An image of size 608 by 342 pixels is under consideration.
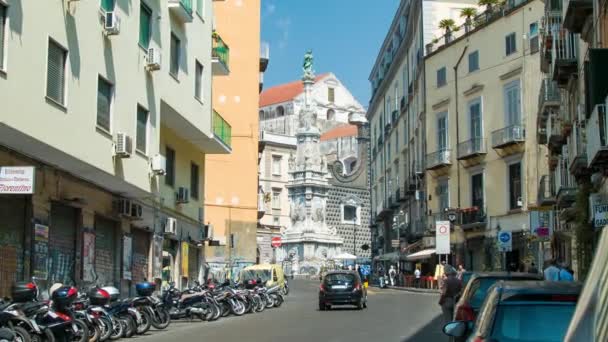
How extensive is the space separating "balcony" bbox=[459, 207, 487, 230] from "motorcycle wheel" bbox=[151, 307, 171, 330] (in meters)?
29.1

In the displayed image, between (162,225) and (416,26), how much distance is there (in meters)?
34.4

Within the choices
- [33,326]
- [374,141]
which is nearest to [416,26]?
[374,141]

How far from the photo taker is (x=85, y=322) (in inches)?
639

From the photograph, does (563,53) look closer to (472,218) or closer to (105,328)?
(472,218)

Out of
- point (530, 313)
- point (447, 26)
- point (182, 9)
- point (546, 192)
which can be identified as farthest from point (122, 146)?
point (447, 26)

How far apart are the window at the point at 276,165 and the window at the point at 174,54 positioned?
84.1 m

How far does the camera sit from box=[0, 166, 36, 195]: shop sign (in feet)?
50.8

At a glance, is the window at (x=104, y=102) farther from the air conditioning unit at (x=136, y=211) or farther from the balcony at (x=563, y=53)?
the balcony at (x=563, y=53)

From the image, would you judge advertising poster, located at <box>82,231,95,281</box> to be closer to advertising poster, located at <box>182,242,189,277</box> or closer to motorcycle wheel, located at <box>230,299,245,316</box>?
motorcycle wheel, located at <box>230,299,245,316</box>

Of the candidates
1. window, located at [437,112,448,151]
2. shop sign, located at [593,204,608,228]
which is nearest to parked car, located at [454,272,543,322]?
shop sign, located at [593,204,608,228]

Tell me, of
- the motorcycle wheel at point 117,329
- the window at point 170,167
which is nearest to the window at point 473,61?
the window at point 170,167

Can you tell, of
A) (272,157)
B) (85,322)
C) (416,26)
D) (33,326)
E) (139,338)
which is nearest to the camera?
(33,326)

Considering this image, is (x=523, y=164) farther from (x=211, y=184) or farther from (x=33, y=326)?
(x=33, y=326)

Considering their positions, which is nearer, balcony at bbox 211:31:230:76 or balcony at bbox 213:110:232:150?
balcony at bbox 213:110:232:150
